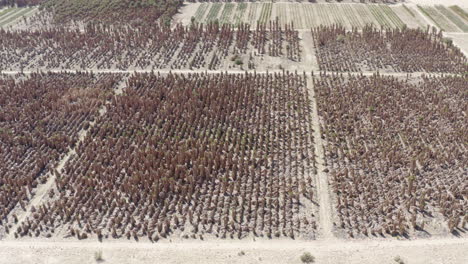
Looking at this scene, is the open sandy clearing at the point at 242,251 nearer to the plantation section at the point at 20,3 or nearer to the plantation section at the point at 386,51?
the plantation section at the point at 386,51

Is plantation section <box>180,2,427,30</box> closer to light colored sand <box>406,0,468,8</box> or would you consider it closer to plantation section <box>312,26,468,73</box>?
light colored sand <box>406,0,468,8</box>

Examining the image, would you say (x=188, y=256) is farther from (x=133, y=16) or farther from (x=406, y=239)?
(x=133, y=16)

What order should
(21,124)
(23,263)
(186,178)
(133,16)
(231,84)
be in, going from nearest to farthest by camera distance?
(23,263) → (186,178) → (21,124) → (231,84) → (133,16)

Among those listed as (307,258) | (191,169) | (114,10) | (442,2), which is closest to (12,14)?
(114,10)

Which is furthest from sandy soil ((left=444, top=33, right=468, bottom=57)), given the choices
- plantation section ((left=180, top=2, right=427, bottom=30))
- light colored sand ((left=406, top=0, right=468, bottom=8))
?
light colored sand ((left=406, top=0, right=468, bottom=8))

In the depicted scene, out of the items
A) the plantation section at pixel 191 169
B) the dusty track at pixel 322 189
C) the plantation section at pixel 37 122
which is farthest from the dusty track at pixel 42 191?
the dusty track at pixel 322 189

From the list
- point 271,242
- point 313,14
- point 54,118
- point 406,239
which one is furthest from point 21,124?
point 313,14
